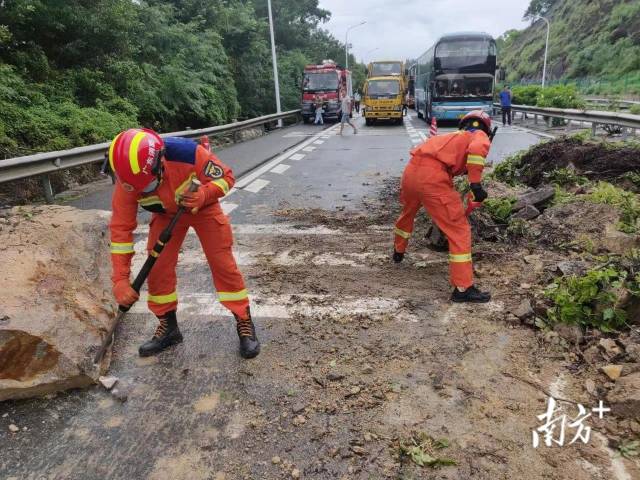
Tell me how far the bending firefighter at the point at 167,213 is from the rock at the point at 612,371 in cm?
212

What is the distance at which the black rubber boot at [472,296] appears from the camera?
161 inches

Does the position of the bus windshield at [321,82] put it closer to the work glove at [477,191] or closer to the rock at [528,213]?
the rock at [528,213]

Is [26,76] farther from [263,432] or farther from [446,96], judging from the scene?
[446,96]

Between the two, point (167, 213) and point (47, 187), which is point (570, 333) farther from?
point (47, 187)

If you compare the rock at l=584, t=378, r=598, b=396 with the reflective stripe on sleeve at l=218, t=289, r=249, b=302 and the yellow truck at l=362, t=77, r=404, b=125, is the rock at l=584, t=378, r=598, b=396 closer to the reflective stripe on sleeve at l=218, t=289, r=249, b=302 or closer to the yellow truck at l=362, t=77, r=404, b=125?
the reflective stripe on sleeve at l=218, t=289, r=249, b=302

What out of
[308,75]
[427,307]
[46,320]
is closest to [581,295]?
[427,307]

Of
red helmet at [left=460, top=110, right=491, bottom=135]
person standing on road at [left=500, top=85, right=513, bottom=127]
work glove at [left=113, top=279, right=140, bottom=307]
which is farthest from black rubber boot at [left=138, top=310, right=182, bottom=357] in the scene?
person standing on road at [left=500, top=85, right=513, bottom=127]

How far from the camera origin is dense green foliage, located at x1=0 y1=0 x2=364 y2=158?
9.84 metres

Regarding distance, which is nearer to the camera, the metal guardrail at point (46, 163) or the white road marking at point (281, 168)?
the metal guardrail at point (46, 163)

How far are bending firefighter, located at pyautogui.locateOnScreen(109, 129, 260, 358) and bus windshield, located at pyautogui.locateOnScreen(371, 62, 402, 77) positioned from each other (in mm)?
34671

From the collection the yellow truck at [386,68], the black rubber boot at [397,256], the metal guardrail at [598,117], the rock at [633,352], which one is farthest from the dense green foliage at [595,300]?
the yellow truck at [386,68]

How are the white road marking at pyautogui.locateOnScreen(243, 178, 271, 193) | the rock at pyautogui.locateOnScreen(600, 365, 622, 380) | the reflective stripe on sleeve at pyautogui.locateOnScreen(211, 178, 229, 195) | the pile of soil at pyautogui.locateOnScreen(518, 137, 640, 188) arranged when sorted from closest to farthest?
the rock at pyautogui.locateOnScreen(600, 365, 622, 380)
the reflective stripe on sleeve at pyautogui.locateOnScreen(211, 178, 229, 195)
the pile of soil at pyautogui.locateOnScreen(518, 137, 640, 188)
the white road marking at pyautogui.locateOnScreen(243, 178, 271, 193)

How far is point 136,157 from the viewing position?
2.84m

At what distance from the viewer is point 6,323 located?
9.72ft
